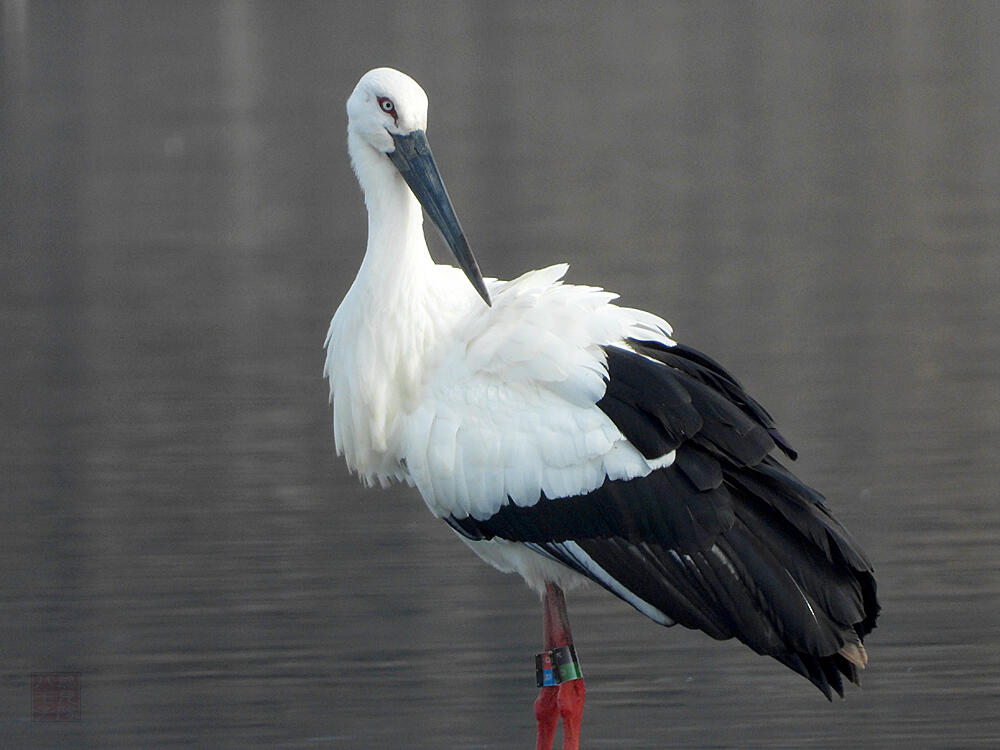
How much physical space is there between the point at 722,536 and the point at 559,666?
68 centimetres

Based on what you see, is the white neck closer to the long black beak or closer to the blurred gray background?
the long black beak

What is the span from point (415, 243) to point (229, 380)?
4645 millimetres

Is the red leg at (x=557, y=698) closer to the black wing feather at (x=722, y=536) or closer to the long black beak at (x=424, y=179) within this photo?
the black wing feather at (x=722, y=536)

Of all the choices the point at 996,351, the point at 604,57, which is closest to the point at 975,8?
the point at 604,57

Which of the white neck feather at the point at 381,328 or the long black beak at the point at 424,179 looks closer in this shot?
the white neck feather at the point at 381,328

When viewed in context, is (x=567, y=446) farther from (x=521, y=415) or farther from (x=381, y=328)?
(x=381, y=328)

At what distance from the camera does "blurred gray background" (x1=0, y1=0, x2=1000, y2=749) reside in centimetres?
621

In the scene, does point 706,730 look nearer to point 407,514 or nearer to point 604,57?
point 407,514

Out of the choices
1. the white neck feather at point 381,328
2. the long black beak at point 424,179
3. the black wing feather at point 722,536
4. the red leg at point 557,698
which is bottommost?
the red leg at point 557,698

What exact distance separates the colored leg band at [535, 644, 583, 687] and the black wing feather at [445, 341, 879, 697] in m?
0.28

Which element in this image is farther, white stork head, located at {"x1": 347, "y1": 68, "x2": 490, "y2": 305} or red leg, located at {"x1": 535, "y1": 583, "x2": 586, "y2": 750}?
white stork head, located at {"x1": 347, "y1": 68, "x2": 490, "y2": 305}

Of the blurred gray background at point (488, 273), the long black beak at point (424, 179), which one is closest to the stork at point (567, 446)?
the long black beak at point (424, 179)

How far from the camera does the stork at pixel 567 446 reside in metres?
5.23

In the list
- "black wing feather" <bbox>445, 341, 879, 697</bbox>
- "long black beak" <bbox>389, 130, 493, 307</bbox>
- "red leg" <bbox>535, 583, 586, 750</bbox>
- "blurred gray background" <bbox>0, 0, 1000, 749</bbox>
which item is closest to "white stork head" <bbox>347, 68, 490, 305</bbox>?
"long black beak" <bbox>389, 130, 493, 307</bbox>
